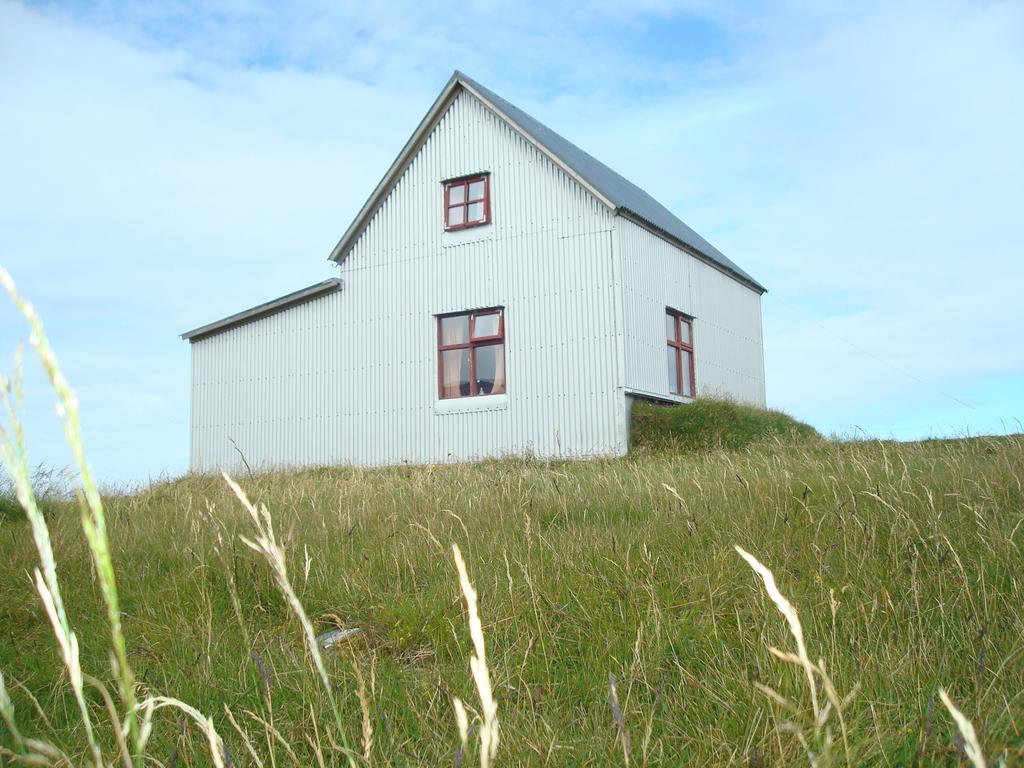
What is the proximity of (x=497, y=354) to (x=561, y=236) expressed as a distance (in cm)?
284

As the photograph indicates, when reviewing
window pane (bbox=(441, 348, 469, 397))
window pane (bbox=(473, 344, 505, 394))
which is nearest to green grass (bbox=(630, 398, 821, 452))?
window pane (bbox=(473, 344, 505, 394))

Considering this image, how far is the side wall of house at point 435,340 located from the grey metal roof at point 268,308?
21 cm

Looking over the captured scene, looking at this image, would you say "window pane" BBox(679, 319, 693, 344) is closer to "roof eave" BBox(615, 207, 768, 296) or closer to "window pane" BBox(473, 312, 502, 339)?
"roof eave" BBox(615, 207, 768, 296)

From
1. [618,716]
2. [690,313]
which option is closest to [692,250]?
[690,313]

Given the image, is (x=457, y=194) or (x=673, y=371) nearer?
(x=457, y=194)

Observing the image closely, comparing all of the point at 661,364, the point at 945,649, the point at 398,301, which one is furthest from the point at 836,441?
the point at 945,649

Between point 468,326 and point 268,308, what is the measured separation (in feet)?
16.9

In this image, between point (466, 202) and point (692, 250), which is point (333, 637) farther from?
point (692, 250)

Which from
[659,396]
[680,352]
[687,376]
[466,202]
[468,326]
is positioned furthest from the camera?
[687,376]

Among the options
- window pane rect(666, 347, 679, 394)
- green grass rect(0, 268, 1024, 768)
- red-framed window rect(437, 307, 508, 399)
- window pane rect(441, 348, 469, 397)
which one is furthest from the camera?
window pane rect(666, 347, 679, 394)

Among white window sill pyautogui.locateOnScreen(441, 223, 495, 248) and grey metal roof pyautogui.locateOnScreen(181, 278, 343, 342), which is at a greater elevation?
white window sill pyautogui.locateOnScreen(441, 223, 495, 248)

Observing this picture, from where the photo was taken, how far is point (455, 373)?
19531 millimetres

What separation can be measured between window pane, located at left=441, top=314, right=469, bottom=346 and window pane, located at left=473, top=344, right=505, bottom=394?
467mm

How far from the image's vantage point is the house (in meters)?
18.2
